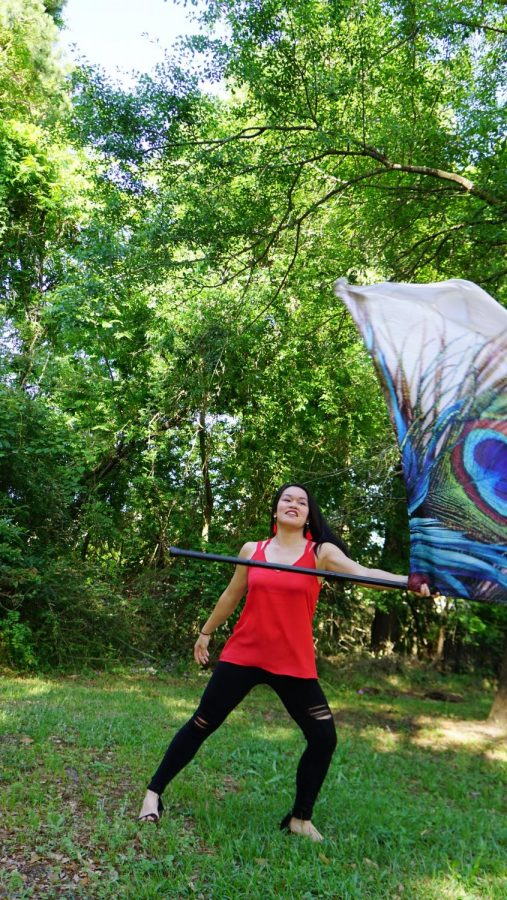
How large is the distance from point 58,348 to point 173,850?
10824 mm

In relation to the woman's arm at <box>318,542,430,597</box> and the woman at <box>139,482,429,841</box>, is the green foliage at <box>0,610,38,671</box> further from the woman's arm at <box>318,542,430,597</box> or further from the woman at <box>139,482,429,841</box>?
the woman's arm at <box>318,542,430,597</box>

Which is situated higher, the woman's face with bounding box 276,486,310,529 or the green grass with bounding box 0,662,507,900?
the woman's face with bounding box 276,486,310,529

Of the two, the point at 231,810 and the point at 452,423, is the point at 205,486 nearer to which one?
the point at 231,810

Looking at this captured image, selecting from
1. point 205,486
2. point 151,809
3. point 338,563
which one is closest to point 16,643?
point 205,486

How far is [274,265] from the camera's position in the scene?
11516mm

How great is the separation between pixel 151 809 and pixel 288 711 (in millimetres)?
971

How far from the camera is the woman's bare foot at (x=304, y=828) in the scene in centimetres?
415

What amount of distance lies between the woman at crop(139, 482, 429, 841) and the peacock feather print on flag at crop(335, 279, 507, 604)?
1005mm

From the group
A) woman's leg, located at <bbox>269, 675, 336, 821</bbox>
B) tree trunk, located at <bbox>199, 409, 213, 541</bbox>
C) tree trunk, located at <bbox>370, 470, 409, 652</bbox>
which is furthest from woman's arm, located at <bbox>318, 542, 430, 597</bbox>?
tree trunk, located at <bbox>199, 409, 213, 541</bbox>

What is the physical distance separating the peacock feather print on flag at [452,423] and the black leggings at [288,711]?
1.38m

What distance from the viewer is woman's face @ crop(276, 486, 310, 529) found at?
412cm

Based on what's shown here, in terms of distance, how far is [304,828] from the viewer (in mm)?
4172

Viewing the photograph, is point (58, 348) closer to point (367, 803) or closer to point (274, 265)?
point (274, 265)

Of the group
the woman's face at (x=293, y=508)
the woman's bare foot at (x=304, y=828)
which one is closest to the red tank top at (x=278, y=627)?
the woman's face at (x=293, y=508)
